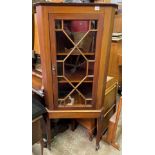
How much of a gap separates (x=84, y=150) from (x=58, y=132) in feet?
1.20

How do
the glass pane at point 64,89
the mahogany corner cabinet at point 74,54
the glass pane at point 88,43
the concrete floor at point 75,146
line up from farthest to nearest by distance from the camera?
the concrete floor at point 75,146 < the glass pane at point 64,89 < the glass pane at point 88,43 < the mahogany corner cabinet at point 74,54

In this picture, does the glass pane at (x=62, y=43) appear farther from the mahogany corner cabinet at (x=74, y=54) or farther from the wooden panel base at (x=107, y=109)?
the wooden panel base at (x=107, y=109)

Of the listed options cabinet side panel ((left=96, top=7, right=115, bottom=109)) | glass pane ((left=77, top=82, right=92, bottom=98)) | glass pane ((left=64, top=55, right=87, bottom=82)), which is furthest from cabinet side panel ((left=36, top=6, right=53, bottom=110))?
cabinet side panel ((left=96, top=7, right=115, bottom=109))

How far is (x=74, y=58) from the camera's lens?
136 centimetres

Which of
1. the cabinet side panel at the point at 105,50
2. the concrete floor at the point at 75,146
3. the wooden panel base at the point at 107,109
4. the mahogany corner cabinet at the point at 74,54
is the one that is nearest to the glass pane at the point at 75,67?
the mahogany corner cabinet at the point at 74,54

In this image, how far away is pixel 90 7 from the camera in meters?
1.15

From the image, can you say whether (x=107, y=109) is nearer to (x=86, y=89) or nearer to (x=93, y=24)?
(x=86, y=89)

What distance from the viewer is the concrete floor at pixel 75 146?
5.52ft

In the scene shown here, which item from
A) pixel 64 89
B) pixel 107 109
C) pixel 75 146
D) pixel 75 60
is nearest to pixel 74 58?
pixel 75 60

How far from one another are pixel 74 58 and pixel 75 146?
935mm

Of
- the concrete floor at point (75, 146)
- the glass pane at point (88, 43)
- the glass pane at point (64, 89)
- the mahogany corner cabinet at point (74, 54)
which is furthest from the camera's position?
the concrete floor at point (75, 146)

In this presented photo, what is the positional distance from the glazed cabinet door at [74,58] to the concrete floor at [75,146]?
52 cm
